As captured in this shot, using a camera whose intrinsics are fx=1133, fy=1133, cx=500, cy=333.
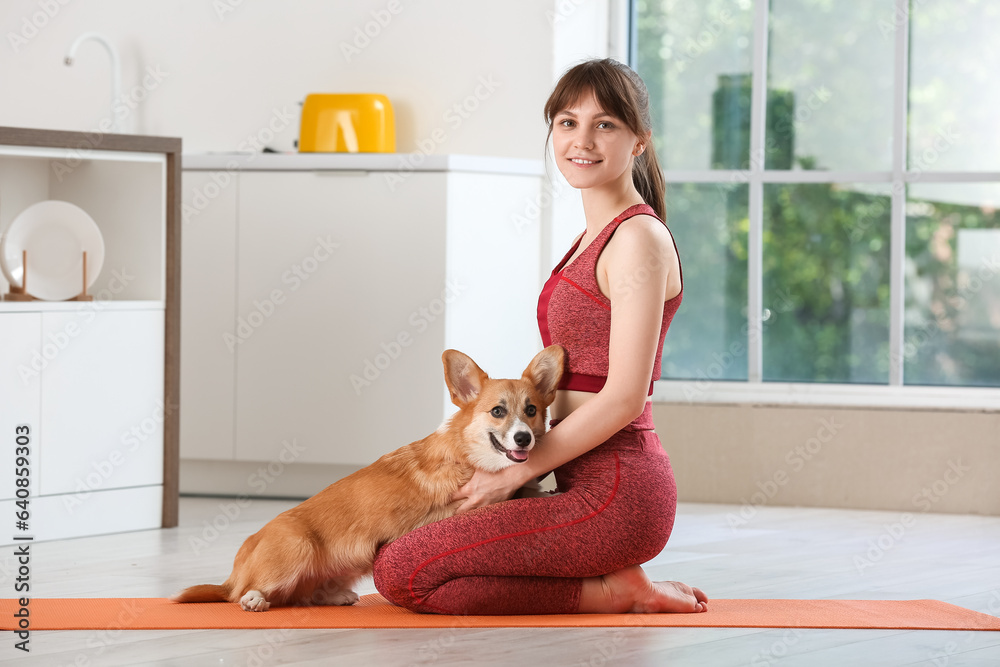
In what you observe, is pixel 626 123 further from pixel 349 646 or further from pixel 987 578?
pixel 987 578

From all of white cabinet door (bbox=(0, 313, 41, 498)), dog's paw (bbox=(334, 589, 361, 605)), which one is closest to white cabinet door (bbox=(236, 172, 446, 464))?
white cabinet door (bbox=(0, 313, 41, 498))

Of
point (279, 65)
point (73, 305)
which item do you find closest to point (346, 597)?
point (73, 305)

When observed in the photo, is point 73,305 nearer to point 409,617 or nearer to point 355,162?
point 355,162

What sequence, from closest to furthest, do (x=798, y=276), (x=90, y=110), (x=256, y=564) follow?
(x=256, y=564) → (x=798, y=276) → (x=90, y=110)

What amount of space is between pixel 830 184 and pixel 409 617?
2.36m

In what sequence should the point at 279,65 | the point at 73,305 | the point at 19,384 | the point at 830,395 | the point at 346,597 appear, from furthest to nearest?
1. the point at 279,65
2. the point at 830,395
3. the point at 73,305
4. the point at 19,384
5. the point at 346,597

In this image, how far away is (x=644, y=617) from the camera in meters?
2.11

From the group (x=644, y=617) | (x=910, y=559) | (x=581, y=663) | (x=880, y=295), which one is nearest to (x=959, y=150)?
(x=880, y=295)

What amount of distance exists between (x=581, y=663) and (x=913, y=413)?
2151 mm

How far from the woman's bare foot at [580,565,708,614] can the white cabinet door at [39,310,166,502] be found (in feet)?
4.84

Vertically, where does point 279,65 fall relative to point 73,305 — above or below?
above

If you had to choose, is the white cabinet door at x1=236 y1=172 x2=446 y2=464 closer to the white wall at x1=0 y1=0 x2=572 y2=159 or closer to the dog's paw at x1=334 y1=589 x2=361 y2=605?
the white wall at x1=0 y1=0 x2=572 y2=159

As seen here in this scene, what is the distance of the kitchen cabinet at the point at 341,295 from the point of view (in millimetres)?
3434

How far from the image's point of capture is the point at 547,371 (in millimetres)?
2107
